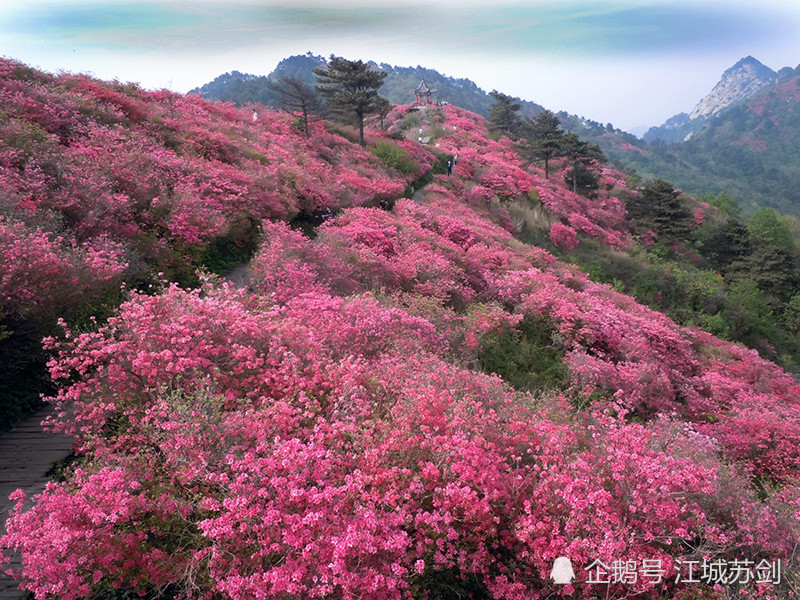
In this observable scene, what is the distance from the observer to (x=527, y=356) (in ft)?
32.9

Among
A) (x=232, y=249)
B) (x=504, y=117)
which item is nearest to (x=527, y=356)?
(x=232, y=249)

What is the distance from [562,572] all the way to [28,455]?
6239mm

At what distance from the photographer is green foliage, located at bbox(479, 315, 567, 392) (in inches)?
362

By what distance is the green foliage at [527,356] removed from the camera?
919 cm

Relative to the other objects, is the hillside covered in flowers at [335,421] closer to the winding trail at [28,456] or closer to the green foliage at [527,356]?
the green foliage at [527,356]

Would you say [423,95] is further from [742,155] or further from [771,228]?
[742,155]

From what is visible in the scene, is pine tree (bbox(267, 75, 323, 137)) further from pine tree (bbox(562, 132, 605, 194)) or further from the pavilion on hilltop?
the pavilion on hilltop

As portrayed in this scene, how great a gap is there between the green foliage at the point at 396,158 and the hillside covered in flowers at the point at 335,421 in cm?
1488

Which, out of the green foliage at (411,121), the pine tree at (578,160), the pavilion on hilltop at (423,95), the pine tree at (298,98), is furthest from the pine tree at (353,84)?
the pavilion on hilltop at (423,95)

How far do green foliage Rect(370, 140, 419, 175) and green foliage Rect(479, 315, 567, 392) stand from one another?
17.4 meters

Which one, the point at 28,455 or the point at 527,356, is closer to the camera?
the point at 28,455

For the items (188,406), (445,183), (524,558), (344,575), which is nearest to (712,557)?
(524,558)

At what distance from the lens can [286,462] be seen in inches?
150

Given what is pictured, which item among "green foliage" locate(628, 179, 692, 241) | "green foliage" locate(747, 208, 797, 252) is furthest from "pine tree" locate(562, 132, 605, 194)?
"green foliage" locate(747, 208, 797, 252)
